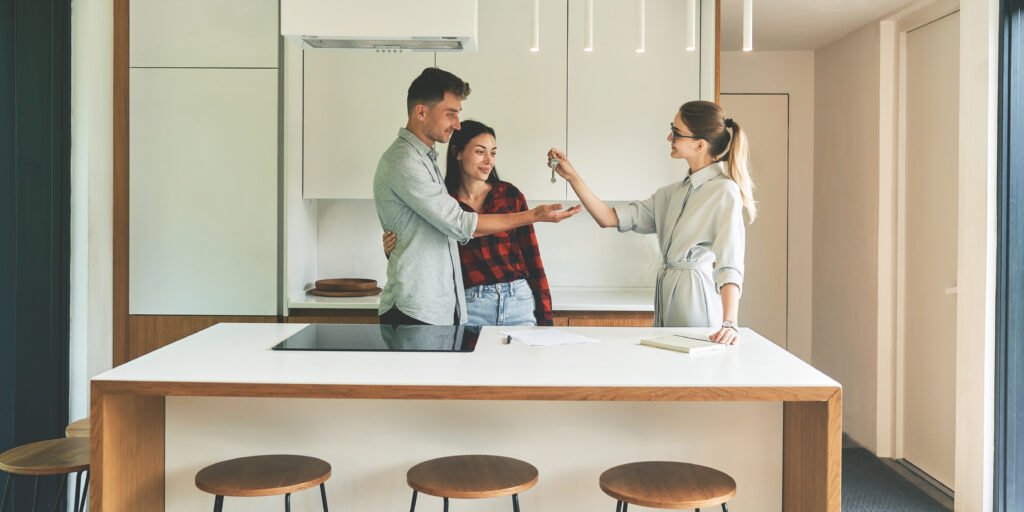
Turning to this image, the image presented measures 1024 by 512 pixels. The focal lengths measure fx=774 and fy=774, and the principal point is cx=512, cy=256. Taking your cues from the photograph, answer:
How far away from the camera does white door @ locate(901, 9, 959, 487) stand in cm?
368

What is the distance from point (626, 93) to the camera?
3857 mm

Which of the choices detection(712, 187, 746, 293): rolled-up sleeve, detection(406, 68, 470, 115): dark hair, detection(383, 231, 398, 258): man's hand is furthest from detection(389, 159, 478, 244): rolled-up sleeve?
detection(712, 187, 746, 293): rolled-up sleeve

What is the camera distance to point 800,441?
2.05 meters

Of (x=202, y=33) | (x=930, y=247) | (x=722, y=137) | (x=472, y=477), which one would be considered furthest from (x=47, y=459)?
(x=930, y=247)

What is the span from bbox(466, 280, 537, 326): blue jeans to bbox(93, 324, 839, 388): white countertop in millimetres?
600

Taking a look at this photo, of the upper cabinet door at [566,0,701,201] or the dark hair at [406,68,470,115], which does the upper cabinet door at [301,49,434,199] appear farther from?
the dark hair at [406,68,470,115]

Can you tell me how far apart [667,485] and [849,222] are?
326 cm

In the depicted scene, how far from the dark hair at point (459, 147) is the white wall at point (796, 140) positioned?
2.70 m

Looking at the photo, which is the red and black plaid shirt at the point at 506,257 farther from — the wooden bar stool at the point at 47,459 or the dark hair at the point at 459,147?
the wooden bar stool at the point at 47,459

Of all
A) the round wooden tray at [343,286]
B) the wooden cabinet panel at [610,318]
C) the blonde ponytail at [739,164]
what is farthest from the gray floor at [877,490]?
the round wooden tray at [343,286]

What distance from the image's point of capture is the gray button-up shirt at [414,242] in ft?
8.54

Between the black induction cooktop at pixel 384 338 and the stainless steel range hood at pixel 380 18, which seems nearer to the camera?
the black induction cooktop at pixel 384 338

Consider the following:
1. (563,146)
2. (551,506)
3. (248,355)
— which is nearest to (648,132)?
(563,146)

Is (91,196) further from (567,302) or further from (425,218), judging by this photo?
(567,302)
